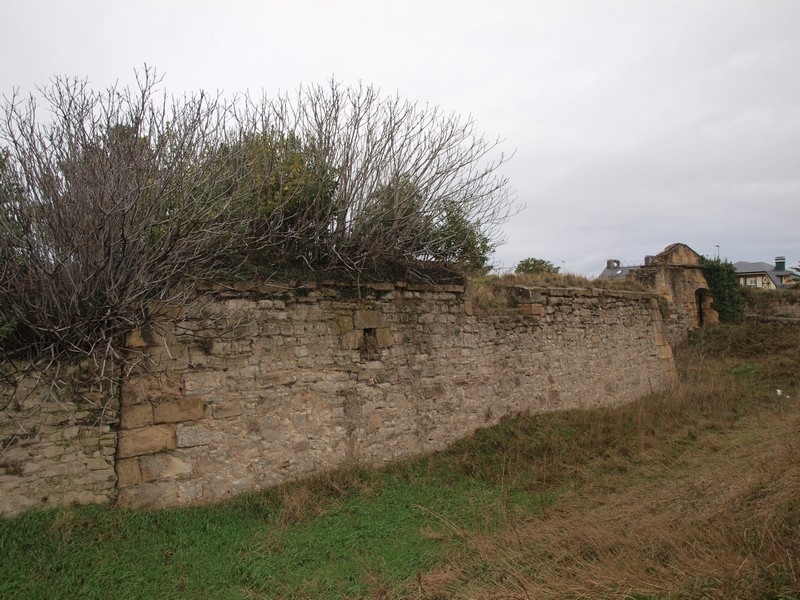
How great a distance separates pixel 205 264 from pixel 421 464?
3914 mm

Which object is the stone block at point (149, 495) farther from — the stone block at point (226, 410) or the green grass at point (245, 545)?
the stone block at point (226, 410)

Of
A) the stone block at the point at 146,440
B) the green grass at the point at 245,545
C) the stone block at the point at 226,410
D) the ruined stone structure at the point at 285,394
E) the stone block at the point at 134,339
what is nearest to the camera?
the green grass at the point at 245,545

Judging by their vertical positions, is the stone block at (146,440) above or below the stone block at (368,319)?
below

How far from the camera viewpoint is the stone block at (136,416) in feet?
17.9

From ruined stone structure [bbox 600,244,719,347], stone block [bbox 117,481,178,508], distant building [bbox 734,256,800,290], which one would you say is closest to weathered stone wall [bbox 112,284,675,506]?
stone block [bbox 117,481,178,508]

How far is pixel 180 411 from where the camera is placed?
5789 millimetres

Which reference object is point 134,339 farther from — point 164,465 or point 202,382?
point 164,465

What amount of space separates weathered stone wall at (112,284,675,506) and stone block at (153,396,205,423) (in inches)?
0.4

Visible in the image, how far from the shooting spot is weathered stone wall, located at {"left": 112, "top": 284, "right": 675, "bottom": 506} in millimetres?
5695

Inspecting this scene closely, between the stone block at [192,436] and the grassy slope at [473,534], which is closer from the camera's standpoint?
the grassy slope at [473,534]

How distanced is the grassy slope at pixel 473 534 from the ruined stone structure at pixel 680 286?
986 centimetres

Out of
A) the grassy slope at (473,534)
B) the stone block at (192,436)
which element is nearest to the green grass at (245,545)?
the grassy slope at (473,534)

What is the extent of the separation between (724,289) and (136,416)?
1835cm

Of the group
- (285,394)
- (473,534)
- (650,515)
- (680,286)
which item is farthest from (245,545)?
(680,286)
